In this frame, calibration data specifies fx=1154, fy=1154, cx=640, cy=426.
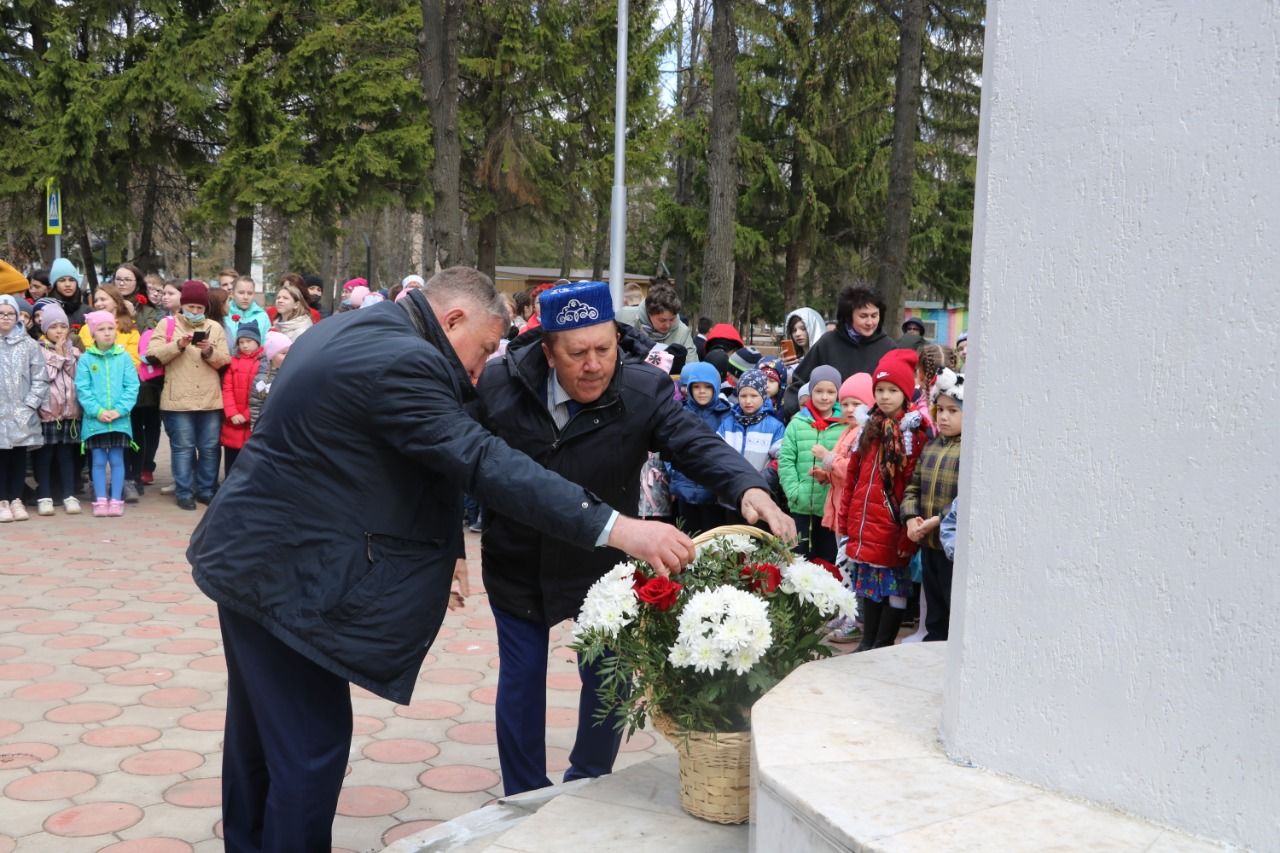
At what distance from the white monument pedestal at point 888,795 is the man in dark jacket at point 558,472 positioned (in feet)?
3.23

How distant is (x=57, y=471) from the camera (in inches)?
415

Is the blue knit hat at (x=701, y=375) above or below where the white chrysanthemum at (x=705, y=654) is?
above

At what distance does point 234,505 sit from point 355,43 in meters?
20.5

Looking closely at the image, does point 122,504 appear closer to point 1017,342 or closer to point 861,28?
point 1017,342

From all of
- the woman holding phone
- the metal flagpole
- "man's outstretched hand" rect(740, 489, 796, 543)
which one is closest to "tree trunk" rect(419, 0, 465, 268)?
the metal flagpole

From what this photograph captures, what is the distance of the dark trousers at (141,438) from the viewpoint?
1080 centimetres

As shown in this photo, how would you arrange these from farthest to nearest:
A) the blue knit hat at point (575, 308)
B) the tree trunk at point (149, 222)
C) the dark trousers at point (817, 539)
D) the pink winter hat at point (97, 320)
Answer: the tree trunk at point (149, 222)
the pink winter hat at point (97, 320)
the dark trousers at point (817, 539)
the blue knit hat at point (575, 308)

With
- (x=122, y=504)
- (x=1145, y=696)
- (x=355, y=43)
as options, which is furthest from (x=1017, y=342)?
(x=355, y=43)

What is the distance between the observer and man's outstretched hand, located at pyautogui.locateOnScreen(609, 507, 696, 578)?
121 inches

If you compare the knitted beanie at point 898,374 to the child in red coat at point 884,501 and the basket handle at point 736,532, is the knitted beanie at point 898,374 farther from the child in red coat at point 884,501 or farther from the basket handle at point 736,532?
the basket handle at point 736,532

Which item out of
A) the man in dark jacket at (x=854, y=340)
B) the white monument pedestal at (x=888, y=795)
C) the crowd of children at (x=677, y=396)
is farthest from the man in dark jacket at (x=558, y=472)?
the man in dark jacket at (x=854, y=340)

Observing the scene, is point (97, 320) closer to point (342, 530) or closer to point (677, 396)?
point (677, 396)

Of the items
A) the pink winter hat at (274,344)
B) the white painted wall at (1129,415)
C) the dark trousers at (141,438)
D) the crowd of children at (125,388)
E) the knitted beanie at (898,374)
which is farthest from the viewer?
the dark trousers at (141,438)

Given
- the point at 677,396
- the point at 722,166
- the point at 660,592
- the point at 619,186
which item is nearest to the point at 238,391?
the point at 677,396
